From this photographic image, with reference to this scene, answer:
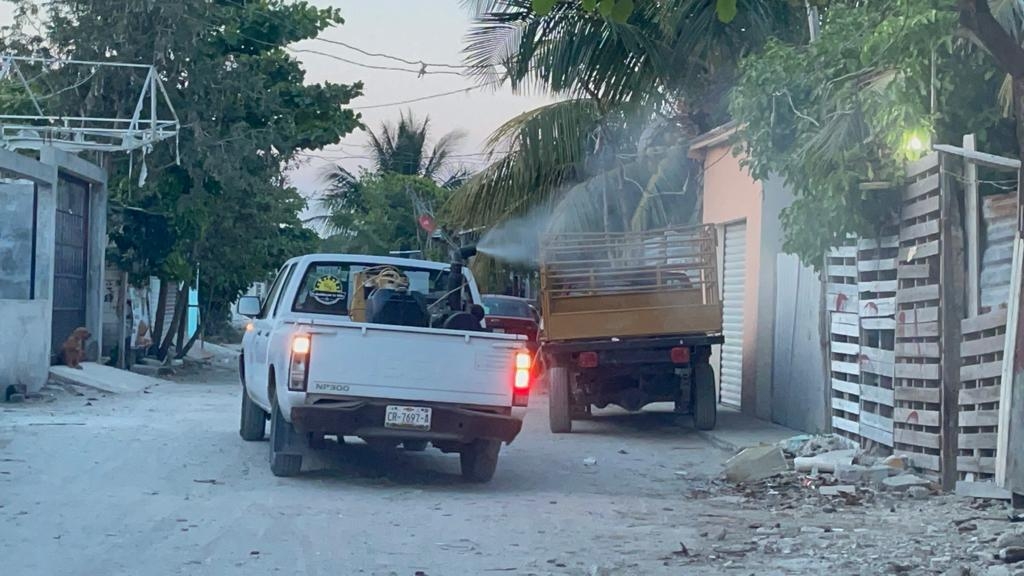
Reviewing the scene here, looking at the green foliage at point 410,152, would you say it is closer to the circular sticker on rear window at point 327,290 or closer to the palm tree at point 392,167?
the palm tree at point 392,167

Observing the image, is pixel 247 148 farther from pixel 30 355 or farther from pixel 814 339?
pixel 814 339

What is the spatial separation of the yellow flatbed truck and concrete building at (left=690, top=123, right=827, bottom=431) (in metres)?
0.99

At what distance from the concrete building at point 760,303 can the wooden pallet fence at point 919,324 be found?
2822 millimetres

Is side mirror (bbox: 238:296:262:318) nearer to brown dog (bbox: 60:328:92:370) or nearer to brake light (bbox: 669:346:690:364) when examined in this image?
brake light (bbox: 669:346:690:364)

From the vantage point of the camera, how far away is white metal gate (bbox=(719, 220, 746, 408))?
695 inches

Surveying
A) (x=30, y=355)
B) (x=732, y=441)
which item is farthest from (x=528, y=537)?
(x=30, y=355)

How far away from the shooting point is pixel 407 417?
9523mm

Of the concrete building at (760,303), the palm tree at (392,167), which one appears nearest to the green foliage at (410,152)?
the palm tree at (392,167)

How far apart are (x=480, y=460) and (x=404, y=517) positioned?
1838mm

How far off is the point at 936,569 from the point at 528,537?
8.02 feet

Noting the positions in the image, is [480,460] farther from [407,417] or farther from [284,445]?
[284,445]

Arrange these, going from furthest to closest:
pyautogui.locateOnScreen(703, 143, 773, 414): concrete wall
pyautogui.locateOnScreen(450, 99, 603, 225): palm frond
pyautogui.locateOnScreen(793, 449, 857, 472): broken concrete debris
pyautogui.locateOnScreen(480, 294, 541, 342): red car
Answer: pyautogui.locateOnScreen(450, 99, 603, 225): palm frond, pyautogui.locateOnScreen(480, 294, 541, 342): red car, pyautogui.locateOnScreen(703, 143, 773, 414): concrete wall, pyautogui.locateOnScreen(793, 449, 857, 472): broken concrete debris

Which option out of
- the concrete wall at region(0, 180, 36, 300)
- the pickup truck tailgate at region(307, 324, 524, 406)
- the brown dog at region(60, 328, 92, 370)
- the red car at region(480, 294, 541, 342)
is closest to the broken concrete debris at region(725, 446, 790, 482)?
the pickup truck tailgate at region(307, 324, 524, 406)

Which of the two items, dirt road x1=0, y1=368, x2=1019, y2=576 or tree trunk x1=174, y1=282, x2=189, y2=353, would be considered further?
tree trunk x1=174, y1=282, x2=189, y2=353
